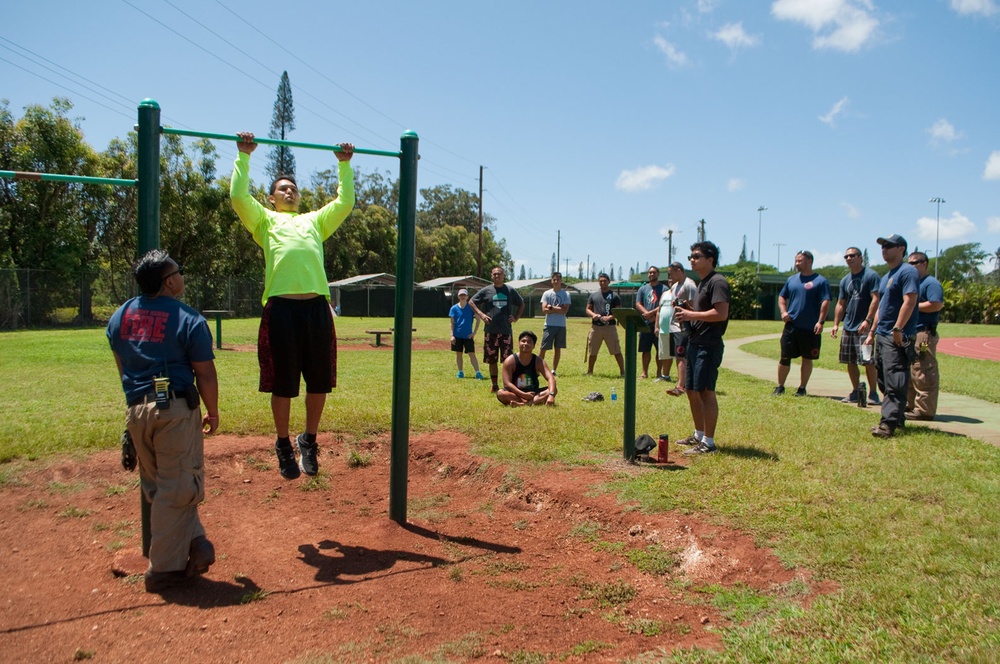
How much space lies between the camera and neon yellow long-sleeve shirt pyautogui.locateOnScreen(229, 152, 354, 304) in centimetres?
428

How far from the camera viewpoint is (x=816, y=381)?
37.7 ft

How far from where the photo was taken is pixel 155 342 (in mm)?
3555

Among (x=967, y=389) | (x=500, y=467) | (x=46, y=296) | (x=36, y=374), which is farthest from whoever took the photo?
(x=46, y=296)

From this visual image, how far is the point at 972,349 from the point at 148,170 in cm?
2396

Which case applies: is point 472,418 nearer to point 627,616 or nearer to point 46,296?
point 627,616

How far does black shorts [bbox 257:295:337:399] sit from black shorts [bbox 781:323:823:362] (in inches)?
267

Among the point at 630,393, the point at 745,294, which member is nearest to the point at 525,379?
the point at 630,393

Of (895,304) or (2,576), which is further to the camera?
(895,304)

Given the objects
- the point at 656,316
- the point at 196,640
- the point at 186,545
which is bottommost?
the point at 196,640

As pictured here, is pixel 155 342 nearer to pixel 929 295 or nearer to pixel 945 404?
pixel 929 295

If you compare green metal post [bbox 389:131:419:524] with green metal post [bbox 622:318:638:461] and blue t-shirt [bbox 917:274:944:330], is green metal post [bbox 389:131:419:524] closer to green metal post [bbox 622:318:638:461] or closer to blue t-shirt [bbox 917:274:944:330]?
green metal post [bbox 622:318:638:461]

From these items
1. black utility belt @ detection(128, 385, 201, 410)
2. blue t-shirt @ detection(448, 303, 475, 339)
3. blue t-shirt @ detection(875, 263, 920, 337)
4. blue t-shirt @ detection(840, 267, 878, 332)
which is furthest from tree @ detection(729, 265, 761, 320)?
black utility belt @ detection(128, 385, 201, 410)

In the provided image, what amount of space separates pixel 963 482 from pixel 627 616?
9.50 ft

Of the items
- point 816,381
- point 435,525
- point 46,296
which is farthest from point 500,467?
point 46,296
